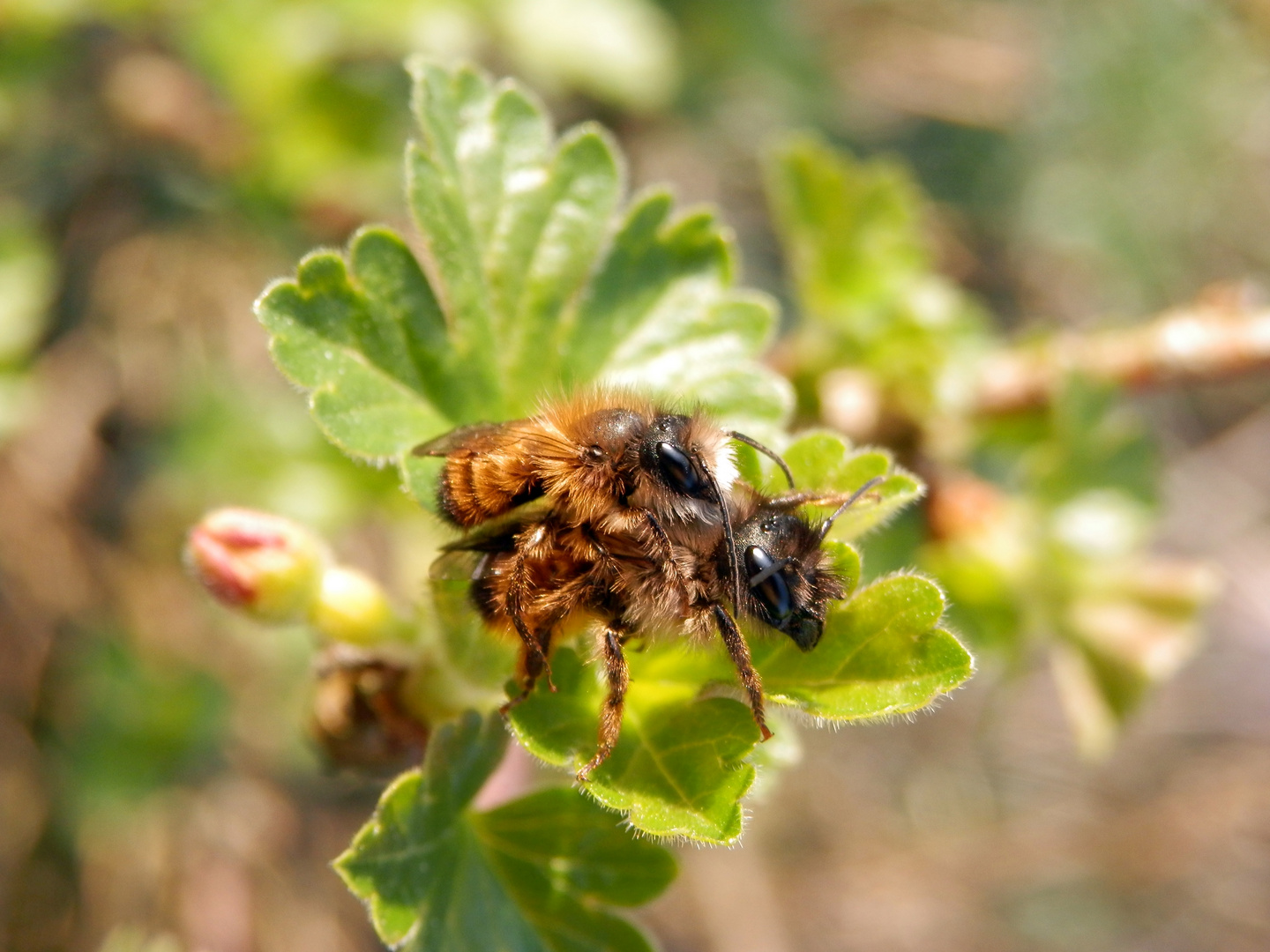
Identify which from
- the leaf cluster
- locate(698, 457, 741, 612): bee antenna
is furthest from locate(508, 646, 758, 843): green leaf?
the leaf cluster

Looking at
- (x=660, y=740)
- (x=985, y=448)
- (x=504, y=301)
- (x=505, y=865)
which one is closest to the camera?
(x=660, y=740)

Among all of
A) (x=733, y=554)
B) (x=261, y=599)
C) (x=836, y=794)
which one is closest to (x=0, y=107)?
(x=261, y=599)

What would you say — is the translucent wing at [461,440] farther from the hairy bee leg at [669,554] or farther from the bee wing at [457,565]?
the hairy bee leg at [669,554]

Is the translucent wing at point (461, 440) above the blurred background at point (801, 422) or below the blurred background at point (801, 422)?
above

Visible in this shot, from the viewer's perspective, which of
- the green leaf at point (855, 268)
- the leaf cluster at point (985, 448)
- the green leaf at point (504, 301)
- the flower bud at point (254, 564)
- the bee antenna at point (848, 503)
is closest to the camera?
the bee antenna at point (848, 503)

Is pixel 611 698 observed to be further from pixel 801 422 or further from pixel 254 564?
pixel 801 422

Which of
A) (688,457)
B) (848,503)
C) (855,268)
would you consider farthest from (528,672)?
(855,268)

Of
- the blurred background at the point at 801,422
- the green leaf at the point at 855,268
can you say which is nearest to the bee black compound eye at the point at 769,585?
the blurred background at the point at 801,422
